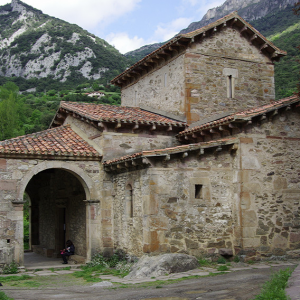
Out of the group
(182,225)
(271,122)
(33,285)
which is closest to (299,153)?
(271,122)

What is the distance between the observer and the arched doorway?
1611cm

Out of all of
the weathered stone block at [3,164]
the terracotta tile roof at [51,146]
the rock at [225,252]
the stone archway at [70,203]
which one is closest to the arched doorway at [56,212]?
the stone archway at [70,203]

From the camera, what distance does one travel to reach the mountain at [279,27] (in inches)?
1187

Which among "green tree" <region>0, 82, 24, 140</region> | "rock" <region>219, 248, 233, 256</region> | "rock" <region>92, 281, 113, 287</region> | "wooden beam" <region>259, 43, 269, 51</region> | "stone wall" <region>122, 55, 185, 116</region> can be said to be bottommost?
"rock" <region>92, 281, 113, 287</region>

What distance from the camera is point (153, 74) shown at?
57.9 ft

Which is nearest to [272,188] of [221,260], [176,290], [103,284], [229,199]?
[229,199]

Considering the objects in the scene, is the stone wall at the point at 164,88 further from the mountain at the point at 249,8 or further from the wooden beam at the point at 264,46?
the mountain at the point at 249,8

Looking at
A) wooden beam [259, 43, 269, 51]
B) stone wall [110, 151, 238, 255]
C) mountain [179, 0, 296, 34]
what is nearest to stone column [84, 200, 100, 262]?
stone wall [110, 151, 238, 255]

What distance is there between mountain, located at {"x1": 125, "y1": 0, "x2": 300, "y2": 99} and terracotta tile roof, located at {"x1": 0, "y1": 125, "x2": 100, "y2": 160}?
7394 mm

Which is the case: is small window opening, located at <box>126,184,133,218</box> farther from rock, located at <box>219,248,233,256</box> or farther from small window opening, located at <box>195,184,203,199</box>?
rock, located at <box>219,248,233,256</box>

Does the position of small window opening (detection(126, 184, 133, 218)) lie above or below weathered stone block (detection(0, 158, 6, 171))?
below

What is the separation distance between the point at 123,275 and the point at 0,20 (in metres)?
101

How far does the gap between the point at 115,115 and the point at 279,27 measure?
4415cm

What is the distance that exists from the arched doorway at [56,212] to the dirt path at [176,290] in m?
5.73
